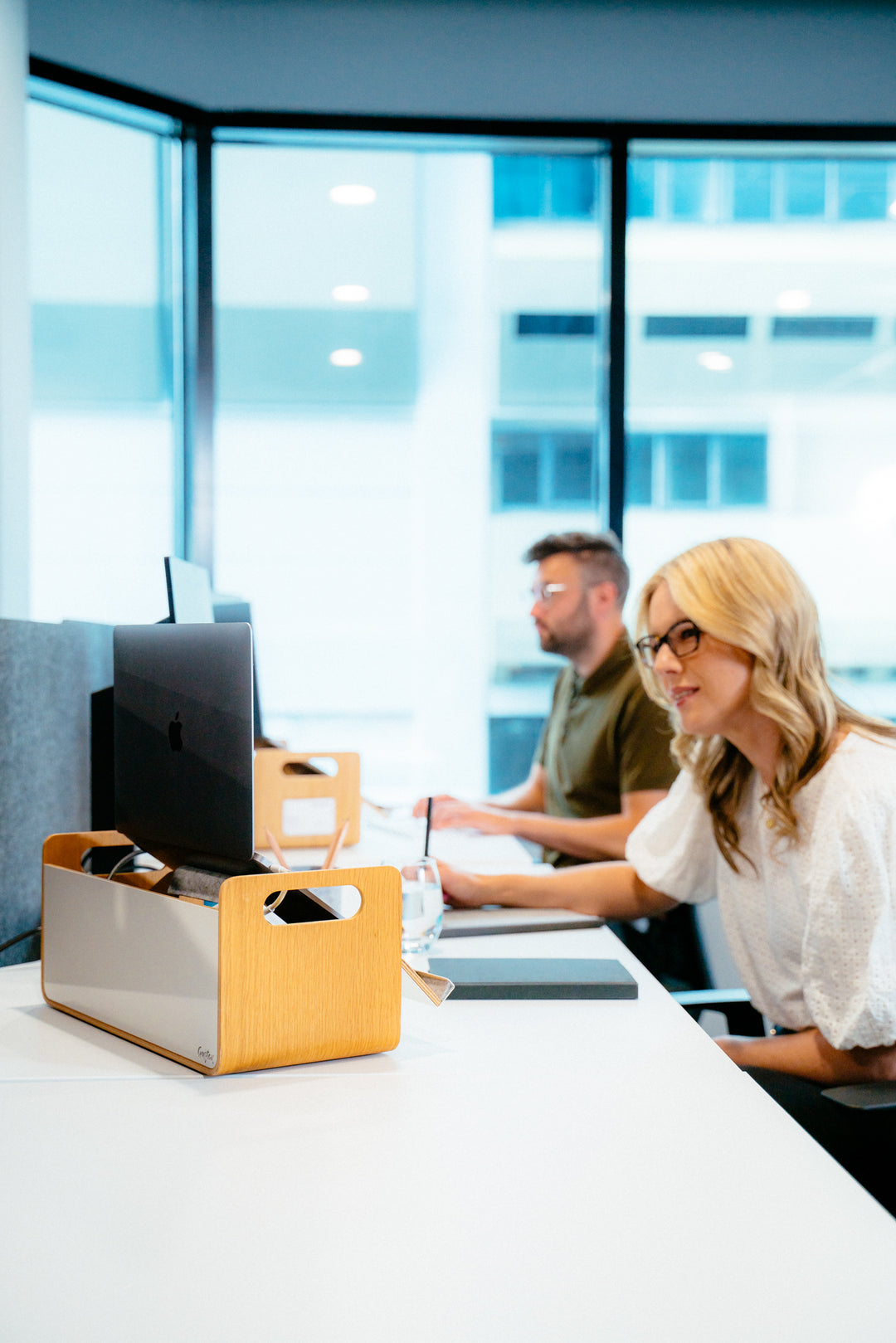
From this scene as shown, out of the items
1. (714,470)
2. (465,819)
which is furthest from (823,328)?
(465,819)

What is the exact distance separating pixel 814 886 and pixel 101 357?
2403 millimetres

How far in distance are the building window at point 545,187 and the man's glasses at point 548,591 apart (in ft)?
3.90

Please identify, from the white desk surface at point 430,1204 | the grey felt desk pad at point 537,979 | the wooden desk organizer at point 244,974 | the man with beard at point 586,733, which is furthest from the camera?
the man with beard at point 586,733

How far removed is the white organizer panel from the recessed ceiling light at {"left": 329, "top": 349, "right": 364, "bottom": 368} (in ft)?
7.53

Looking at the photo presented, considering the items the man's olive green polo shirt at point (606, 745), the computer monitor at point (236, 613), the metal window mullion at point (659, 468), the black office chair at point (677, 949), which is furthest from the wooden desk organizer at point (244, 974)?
the metal window mullion at point (659, 468)

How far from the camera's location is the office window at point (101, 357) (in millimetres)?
2854

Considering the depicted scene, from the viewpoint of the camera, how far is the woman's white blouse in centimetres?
121

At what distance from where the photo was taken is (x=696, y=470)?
3.15 m

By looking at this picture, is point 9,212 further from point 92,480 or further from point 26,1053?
point 26,1053

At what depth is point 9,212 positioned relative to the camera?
2572mm

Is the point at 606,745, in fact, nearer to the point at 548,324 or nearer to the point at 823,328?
the point at 548,324

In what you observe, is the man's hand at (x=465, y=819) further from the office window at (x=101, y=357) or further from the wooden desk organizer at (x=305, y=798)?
the office window at (x=101, y=357)

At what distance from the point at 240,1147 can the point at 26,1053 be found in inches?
11.3

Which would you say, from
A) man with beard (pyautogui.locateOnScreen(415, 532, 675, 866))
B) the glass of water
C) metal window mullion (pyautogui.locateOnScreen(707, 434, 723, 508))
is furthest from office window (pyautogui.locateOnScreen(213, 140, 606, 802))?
the glass of water
